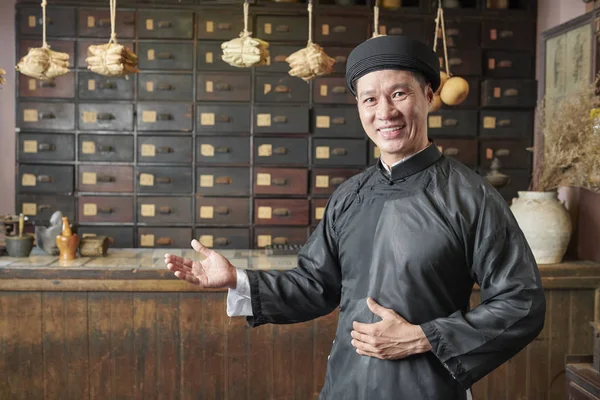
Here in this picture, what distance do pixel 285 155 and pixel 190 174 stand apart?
677 mm

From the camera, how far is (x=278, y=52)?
4520 mm

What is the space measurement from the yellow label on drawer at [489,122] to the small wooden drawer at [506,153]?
0.35 feet

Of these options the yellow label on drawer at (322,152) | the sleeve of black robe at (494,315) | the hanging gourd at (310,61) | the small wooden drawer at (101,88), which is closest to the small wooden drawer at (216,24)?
the small wooden drawer at (101,88)

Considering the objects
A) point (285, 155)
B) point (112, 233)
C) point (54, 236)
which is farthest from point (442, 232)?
point (112, 233)

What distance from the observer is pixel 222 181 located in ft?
15.0

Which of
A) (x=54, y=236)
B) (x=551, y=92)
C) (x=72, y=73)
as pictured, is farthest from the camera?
(x=72, y=73)

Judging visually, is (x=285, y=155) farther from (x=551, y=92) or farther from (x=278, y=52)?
(x=551, y=92)

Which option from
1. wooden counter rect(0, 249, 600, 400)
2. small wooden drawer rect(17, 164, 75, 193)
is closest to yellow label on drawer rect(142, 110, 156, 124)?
small wooden drawer rect(17, 164, 75, 193)

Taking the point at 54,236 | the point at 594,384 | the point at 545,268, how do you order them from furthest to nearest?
1. the point at 54,236
2. the point at 545,268
3. the point at 594,384

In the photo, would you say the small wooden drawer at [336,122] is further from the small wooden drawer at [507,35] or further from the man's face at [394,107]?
the man's face at [394,107]

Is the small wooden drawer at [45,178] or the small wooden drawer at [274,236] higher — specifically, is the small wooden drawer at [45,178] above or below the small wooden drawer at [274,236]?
above

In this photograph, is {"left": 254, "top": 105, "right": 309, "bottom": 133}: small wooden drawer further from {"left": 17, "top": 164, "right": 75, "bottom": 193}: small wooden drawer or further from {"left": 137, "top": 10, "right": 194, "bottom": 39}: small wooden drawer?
{"left": 17, "top": 164, "right": 75, "bottom": 193}: small wooden drawer

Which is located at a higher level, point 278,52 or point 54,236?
point 278,52

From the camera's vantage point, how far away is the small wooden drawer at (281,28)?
4.50 m
